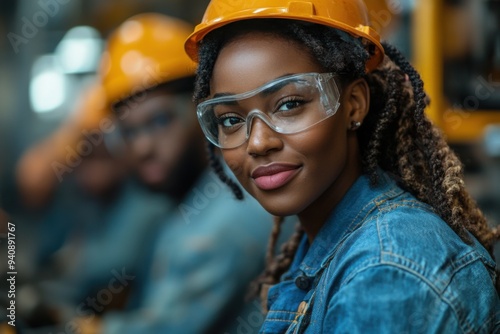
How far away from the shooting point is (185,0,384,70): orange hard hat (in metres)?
1.68

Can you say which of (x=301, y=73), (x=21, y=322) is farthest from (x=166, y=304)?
(x=301, y=73)

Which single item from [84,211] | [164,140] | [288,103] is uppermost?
[288,103]

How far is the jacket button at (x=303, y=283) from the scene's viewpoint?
1.80m

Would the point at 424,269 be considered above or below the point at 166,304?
above

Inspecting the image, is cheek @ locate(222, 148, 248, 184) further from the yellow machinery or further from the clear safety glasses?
the yellow machinery

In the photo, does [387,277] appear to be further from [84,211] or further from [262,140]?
[84,211]

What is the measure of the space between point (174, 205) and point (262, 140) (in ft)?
8.96

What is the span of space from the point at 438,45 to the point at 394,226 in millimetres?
2016

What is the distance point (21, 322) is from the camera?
10.4 ft

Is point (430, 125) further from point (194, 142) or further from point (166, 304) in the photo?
point (194, 142)

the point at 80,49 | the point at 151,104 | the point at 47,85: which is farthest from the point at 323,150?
the point at 47,85

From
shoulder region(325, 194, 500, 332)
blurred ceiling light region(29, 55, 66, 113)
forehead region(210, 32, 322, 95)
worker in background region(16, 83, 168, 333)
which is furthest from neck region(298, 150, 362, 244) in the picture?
blurred ceiling light region(29, 55, 66, 113)

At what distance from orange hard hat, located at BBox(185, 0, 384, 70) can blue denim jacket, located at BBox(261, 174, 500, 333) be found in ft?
1.37

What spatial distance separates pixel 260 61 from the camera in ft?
5.59
